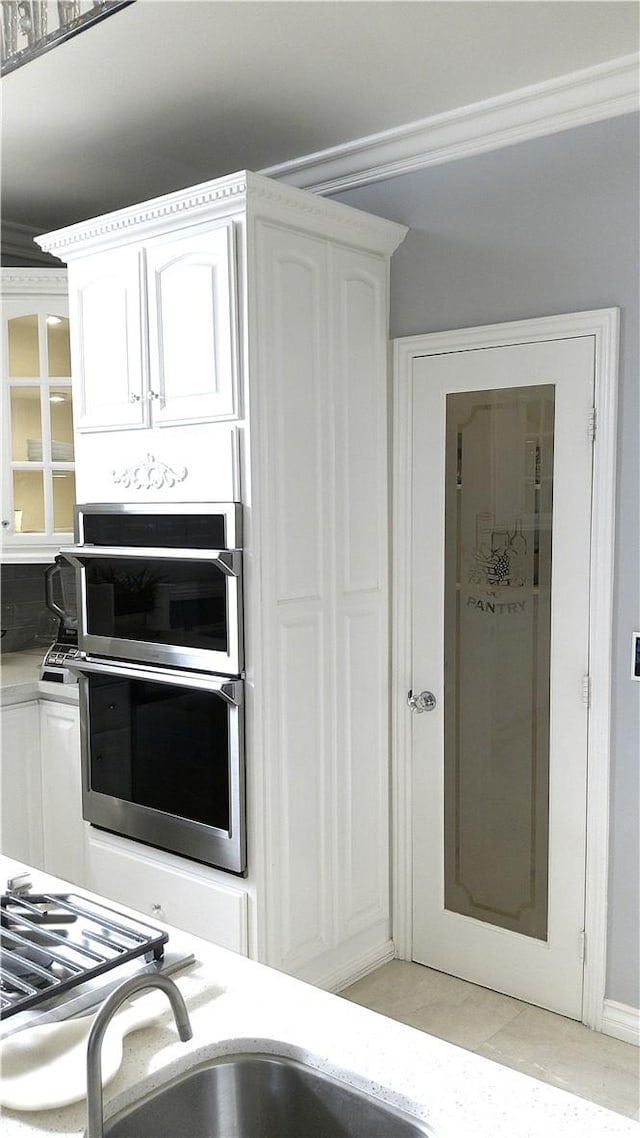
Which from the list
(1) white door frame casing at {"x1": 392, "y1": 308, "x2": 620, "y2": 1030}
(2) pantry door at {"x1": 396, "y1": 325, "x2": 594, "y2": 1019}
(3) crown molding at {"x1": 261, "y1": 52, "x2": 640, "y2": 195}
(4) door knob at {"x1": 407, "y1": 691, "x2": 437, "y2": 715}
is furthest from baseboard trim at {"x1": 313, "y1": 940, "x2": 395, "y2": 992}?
(3) crown molding at {"x1": 261, "y1": 52, "x2": 640, "y2": 195}

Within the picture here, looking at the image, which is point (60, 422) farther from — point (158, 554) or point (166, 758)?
point (166, 758)

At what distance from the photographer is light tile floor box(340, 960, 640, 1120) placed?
8.02 feet

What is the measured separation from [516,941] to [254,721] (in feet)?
3.53

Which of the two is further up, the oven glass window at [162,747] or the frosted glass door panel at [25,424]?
the frosted glass door panel at [25,424]

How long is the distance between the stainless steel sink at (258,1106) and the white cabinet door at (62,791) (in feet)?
7.44

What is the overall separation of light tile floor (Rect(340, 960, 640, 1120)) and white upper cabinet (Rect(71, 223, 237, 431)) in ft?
5.98

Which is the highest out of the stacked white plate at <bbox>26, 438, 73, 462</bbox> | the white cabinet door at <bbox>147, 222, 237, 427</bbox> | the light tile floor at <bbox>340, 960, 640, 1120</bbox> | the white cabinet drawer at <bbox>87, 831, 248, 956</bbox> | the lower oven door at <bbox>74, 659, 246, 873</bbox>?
the white cabinet door at <bbox>147, 222, 237, 427</bbox>

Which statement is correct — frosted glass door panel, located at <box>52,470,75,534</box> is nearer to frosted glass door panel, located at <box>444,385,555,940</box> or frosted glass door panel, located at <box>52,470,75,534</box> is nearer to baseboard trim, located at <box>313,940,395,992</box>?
frosted glass door panel, located at <box>444,385,555,940</box>

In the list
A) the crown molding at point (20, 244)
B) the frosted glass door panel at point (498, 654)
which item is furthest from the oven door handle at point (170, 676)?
the crown molding at point (20, 244)

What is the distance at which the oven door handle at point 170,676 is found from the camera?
8.56 feet

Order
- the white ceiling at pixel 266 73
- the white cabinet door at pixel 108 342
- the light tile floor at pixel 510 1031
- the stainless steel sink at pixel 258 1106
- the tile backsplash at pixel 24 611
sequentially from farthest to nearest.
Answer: the tile backsplash at pixel 24 611, the white cabinet door at pixel 108 342, the light tile floor at pixel 510 1031, the white ceiling at pixel 266 73, the stainless steel sink at pixel 258 1106

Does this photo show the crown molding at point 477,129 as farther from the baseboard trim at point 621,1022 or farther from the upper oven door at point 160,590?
the baseboard trim at point 621,1022

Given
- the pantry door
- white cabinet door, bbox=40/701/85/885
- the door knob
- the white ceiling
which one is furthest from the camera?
white cabinet door, bbox=40/701/85/885

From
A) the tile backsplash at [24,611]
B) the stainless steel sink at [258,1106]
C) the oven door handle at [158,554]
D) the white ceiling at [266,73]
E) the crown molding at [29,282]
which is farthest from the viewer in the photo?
the tile backsplash at [24,611]
